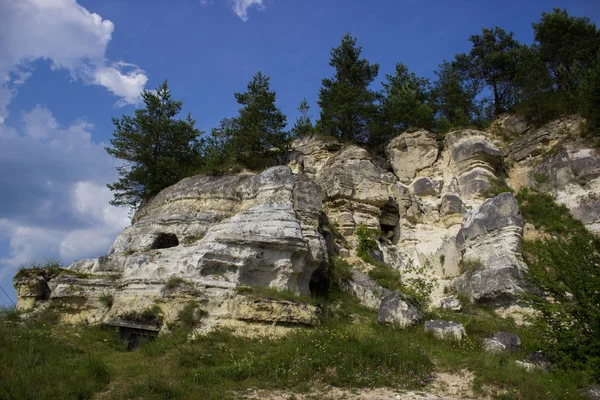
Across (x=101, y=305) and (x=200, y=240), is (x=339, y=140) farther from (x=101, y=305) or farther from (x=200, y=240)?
(x=101, y=305)

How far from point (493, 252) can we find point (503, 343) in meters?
5.44

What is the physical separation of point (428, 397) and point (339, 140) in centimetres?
1962

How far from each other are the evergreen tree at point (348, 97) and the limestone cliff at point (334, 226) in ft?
5.67

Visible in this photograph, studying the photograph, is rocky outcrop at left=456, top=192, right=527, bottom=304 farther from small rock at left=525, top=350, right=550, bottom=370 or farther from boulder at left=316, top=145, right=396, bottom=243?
boulder at left=316, top=145, right=396, bottom=243

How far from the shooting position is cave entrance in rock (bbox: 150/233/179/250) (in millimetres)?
Answer: 16391

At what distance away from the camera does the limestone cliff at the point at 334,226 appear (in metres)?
13.4

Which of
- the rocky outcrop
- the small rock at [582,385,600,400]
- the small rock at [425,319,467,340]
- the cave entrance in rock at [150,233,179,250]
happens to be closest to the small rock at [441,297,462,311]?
the rocky outcrop

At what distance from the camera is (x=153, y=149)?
22.6 m

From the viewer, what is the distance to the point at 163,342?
35.9ft

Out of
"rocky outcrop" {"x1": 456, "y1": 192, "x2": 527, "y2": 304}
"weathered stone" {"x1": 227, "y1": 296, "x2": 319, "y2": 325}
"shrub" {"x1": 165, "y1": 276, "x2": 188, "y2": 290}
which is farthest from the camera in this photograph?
"rocky outcrop" {"x1": 456, "y1": 192, "x2": 527, "y2": 304}

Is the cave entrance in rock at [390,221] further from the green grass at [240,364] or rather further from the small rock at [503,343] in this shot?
the small rock at [503,343]

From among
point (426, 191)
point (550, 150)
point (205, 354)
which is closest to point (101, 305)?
point (205, 354)

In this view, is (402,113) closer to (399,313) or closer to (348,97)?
(348,97)

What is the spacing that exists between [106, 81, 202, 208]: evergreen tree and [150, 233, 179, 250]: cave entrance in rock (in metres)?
5.45
